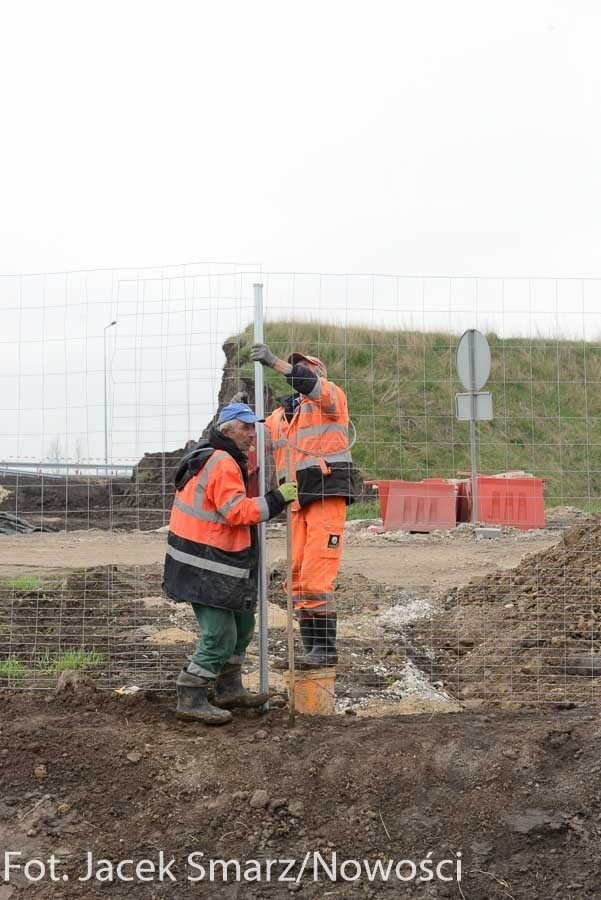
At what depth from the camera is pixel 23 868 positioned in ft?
12.1

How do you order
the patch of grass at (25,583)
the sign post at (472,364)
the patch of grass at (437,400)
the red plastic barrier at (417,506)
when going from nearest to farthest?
the sign post at (472,364) < the patch of grass at (25,583) < the patch of grass at (437,400) < the red plastic barrier at (417,506)

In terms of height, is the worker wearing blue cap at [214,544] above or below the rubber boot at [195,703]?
above

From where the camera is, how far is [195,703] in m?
4.94

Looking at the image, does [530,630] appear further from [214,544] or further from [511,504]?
[511,504]

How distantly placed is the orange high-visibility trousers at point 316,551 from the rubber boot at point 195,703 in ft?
2.66

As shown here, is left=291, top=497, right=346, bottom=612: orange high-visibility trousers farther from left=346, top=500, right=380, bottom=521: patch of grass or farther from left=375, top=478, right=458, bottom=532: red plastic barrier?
left=346, top=500, right=380, bottom=521: patch of grass

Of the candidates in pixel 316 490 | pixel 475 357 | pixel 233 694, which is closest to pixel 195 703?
pixel 233 694

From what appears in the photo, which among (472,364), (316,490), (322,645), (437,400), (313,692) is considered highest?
(437,400)

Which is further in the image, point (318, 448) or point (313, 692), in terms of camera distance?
point (318, 448)

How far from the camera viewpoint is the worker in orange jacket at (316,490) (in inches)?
211

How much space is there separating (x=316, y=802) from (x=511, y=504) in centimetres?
1031

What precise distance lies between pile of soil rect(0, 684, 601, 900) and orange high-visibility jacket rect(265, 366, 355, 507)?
55.3 inches

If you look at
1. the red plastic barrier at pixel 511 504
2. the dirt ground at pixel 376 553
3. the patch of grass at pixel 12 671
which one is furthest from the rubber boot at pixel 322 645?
the red plastic barrier at pixel 511 504

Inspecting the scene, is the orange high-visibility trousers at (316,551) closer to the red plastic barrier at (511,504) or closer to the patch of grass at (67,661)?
the patch of grass at (67,661)
